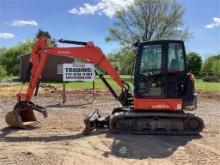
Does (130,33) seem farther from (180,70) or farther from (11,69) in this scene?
(180,70)

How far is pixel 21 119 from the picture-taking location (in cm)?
1250

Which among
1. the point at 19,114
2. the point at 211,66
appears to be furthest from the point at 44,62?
the point at 211,66

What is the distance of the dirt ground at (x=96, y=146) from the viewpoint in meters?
8.52

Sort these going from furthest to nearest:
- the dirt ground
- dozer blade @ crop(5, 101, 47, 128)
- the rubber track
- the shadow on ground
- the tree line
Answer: the tree line → dozer blade @ crop(5, 101, 47, 128) → the rubber track → the shadow on ground → the dirt ground

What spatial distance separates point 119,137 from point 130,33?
146 feet

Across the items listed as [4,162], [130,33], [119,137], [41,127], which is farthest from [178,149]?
[130,33]

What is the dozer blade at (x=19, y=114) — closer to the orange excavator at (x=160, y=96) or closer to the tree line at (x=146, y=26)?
the orange excavator at (x=160, y=96)

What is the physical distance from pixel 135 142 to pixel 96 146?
3.45 feet

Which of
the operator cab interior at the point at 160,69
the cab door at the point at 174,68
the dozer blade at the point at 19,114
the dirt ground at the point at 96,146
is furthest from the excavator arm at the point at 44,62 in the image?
the cab door at the point at 174,68

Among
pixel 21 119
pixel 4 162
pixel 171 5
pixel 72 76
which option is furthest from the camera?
pixel 171 5

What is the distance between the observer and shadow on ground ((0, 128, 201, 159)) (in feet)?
29.8

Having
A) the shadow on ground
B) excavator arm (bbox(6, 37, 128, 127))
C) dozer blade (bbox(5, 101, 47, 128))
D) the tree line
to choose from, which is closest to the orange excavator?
the shadow on ground

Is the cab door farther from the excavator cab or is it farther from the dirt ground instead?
the dirt ground

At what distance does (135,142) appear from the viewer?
10219 millimetres
